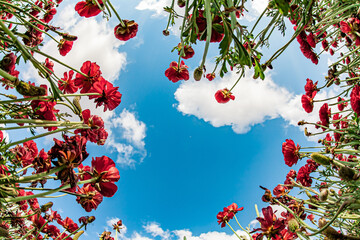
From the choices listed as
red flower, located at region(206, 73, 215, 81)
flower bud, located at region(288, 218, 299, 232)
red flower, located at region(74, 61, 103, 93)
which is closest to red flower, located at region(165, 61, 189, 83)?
red flower, located at region(206, 73, 215, 81)

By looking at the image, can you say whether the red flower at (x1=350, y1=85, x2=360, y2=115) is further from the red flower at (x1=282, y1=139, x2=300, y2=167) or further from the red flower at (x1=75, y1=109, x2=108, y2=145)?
the red flower at (x1=75, y1=109, x2=108, y2=145)

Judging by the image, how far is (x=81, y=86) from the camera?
1.42 m

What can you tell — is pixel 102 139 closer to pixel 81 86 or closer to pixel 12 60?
pixel 81 86

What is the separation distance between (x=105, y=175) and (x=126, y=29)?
3.39 feet

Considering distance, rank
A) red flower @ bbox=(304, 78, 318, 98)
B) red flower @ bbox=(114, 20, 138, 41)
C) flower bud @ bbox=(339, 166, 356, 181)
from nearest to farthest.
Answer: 1. flower bud @ bbox=(339, 166, 356, 181)
2. red flower @ bbox=(114, 20, 138, 41)
3. red flower @ bbox=(304, 78, 318, 98)

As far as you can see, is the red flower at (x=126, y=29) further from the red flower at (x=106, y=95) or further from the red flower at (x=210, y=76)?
the red flower at (x=210, y=76)

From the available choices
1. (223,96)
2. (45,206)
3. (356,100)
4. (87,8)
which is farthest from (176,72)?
(45,206)

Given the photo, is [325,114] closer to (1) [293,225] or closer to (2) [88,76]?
(1) [293,225]

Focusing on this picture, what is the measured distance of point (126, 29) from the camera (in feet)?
4.60

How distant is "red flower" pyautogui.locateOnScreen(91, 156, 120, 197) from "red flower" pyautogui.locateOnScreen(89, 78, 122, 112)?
1.59 feet

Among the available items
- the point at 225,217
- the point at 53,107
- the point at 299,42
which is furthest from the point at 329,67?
the point at 53,107

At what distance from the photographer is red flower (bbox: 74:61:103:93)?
134cm

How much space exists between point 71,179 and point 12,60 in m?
0.71

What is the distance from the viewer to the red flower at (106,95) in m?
1.29
